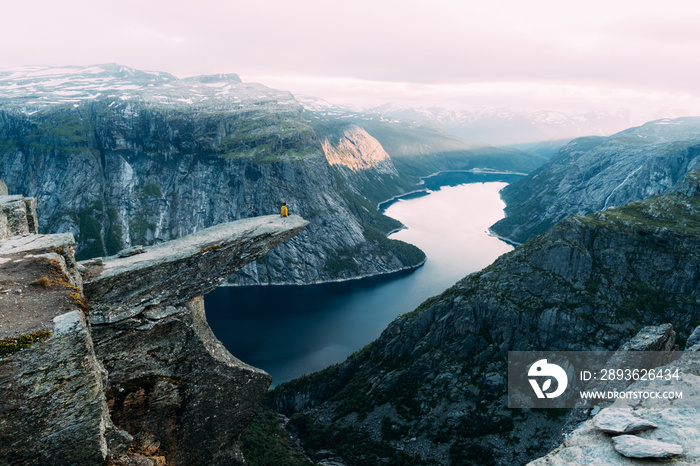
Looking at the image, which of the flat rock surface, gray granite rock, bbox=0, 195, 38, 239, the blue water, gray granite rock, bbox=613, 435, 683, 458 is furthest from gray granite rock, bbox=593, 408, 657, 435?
the blue water

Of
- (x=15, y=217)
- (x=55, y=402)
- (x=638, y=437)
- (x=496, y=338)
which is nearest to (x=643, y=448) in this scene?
(x=638, y=437)

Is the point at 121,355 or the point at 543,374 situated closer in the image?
the point at 121,355

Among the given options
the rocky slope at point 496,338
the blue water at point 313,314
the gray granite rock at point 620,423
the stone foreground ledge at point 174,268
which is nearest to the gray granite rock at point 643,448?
the gray granite rock at point 620,423

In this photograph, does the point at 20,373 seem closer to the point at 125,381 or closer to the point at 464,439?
the point at 125,381

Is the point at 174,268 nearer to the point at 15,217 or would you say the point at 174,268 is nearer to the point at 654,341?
the point at 15,217

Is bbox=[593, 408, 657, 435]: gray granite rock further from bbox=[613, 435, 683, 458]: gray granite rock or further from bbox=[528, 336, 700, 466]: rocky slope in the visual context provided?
bbox=[613, 435, 683, 458]: gray granite rock

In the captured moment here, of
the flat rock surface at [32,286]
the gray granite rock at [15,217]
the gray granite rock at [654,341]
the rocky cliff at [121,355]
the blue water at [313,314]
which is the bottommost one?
the blue water at [313,314]

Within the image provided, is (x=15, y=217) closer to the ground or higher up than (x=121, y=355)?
higher up

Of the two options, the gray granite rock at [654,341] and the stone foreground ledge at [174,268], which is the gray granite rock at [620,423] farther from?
the gray granite rock at [654,341]
